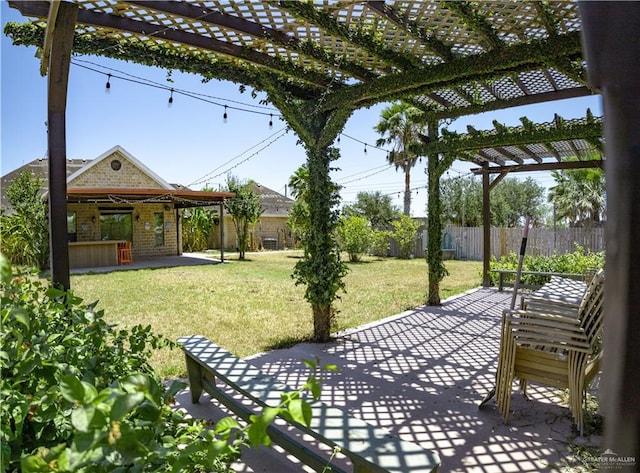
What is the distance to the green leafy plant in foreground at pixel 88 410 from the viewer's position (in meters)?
0.70

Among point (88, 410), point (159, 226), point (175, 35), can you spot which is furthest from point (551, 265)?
point (159, 226)

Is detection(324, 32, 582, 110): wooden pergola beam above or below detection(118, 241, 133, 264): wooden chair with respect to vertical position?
above

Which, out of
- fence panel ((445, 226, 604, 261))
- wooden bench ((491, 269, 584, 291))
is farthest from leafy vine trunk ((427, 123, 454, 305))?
fence panel ((445, 226, 604, 261))

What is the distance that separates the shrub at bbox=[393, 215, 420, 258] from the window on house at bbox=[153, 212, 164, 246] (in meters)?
10.5

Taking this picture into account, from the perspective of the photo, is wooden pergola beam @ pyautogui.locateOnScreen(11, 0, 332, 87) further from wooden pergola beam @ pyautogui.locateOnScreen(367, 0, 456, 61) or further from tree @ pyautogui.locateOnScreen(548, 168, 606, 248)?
tree @ pyautogui.locateOnScreen(548, 168, 606, 248)

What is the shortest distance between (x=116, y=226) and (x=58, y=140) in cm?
1573

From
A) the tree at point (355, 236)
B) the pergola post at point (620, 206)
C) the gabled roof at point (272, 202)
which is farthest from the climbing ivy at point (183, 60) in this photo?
the gabled roof at point (272, 202)

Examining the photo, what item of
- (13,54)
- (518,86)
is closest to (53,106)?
(13,54)

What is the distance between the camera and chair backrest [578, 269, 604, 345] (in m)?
2.90

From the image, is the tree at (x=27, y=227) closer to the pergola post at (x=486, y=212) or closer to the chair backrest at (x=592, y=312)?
the pergola post at (x=486, y=212)

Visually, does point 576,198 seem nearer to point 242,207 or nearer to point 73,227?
point 242,207

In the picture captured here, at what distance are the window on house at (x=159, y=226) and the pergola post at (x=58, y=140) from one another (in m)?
16.0

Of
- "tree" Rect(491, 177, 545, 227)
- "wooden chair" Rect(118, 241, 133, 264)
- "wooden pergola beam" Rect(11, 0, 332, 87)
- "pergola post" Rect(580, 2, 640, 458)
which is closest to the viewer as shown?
"pergola post" Rect(580, 2, 640, 458)

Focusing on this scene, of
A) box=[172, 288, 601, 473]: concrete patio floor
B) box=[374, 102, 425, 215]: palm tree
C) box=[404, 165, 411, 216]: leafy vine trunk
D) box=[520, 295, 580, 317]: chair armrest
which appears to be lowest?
box=[172, 288, 601, 473]: concrete patio floor
